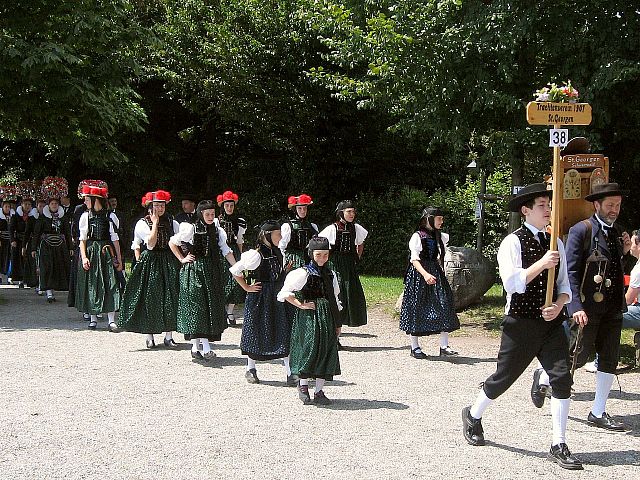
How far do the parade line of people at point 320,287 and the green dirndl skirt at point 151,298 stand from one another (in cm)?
1

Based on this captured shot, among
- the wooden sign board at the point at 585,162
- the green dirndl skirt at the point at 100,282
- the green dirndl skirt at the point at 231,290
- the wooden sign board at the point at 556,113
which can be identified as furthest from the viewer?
the green dirndl skirt at the point at 231,290

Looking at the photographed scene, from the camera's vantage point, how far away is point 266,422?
662cm

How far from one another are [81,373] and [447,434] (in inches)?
165

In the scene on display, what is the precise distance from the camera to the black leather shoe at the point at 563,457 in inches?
213

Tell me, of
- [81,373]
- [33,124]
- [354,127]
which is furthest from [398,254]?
[81,373]

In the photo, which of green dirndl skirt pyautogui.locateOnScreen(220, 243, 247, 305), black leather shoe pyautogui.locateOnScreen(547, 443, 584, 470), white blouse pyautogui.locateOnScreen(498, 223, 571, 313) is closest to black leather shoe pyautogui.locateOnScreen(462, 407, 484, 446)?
black leather shoe pyautogui.locateOnScreen(547, 443, 584, 470)

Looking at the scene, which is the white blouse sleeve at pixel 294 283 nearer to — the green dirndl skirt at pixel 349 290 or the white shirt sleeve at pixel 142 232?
the white shirt sleeve at pixel 142 232

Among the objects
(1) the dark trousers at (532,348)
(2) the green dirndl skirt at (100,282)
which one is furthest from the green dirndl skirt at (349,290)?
(1) the dark trousers at (532,348)

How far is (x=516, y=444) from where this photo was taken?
6.03m

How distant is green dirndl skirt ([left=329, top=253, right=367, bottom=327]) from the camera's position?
1084 cm

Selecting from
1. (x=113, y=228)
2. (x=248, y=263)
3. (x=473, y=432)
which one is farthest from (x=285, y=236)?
(x=473, y=432)

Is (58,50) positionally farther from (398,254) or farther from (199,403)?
(398,254)

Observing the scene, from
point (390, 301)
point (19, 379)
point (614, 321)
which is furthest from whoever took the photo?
point (390, 301)

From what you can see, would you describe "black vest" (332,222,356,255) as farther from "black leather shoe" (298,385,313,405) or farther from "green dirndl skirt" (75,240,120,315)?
"black leather shoe" (298,385,313,405)
